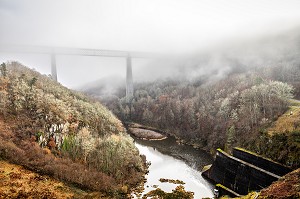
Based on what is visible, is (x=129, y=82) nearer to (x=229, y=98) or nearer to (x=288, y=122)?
(x=229, y=98)

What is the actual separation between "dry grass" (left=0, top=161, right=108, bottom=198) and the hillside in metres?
1.00

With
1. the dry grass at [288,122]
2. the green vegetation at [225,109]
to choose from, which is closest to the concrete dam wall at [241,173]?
the green vegetation at [225,109]

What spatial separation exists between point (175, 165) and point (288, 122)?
18.3 metres

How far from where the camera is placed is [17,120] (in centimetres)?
3036

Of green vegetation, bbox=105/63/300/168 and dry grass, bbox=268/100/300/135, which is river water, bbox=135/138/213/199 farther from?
dry grass, bbox=268/100/300/135

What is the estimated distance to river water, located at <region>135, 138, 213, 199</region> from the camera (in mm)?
34812

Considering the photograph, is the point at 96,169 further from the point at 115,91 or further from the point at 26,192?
the point at 115,91

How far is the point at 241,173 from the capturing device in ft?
107

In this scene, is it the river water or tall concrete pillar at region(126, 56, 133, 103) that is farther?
tall concrete pillar at region(126, 56, 133, 103)

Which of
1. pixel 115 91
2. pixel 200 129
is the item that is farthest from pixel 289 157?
pixel 115 91

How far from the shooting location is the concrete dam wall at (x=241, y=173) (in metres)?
29.5

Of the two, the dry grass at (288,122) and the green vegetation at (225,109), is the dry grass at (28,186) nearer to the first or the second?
the green vegetation at (225,109)

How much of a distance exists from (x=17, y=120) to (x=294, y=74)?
6479 cm

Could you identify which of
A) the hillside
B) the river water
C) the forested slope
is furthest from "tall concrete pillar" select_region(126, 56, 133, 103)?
the hillside
